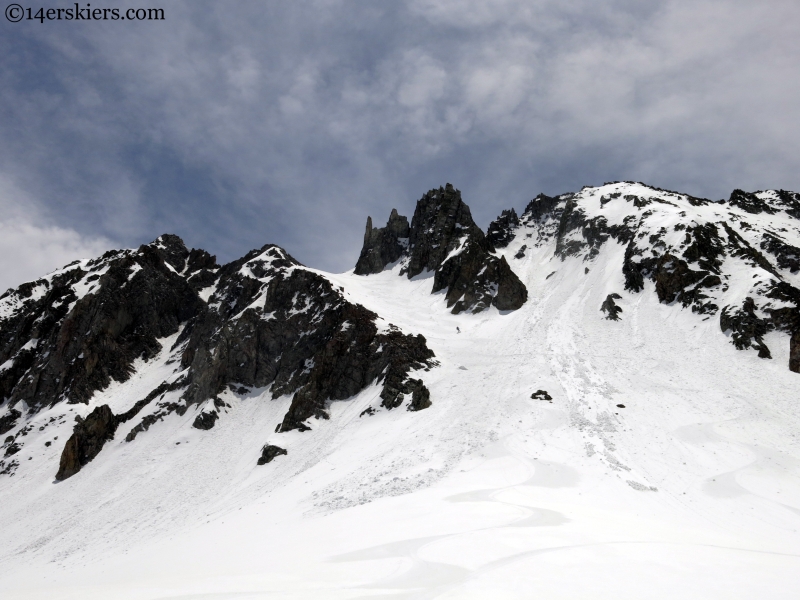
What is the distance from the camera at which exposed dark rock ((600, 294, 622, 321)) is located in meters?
47.1

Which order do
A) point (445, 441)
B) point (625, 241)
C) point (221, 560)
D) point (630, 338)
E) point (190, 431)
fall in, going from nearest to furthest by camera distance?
point (221, 560)
point (445, 441)
point (630, 338)
point (190, 431)
point (625, 241)

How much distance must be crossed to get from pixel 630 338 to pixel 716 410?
15632mm

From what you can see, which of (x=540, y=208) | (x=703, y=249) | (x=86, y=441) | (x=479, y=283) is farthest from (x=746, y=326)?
(x=540, y=208)

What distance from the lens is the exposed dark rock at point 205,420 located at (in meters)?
46.8

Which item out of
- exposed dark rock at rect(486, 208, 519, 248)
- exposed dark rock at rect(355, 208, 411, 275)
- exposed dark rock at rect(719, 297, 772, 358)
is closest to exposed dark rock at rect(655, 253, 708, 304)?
exposed dark rock at rect(719, 297, 772, 358)

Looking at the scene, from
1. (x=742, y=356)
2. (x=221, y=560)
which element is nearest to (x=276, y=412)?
(x=221, y=560)

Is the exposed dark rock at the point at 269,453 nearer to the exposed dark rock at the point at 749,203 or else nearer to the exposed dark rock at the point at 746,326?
the exposed dark rock at the point at 746,326

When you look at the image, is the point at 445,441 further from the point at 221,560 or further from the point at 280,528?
the point at 221,560

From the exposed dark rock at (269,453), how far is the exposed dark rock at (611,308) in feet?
121

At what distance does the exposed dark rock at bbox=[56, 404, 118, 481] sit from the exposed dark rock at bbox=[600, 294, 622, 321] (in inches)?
2349

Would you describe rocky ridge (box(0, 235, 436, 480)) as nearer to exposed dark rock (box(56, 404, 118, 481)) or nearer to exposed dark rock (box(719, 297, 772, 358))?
exposed dark rock (box(56, 404, 118, 481))

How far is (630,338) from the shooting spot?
41.4 meters

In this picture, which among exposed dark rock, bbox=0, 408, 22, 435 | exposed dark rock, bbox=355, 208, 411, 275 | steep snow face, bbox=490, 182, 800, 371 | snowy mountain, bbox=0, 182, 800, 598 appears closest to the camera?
snowy mountain, bbox=0, 182, 800, 598

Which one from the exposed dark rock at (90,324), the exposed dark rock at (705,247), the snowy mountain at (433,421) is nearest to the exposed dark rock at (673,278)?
the snowy mountain at (433,421)
